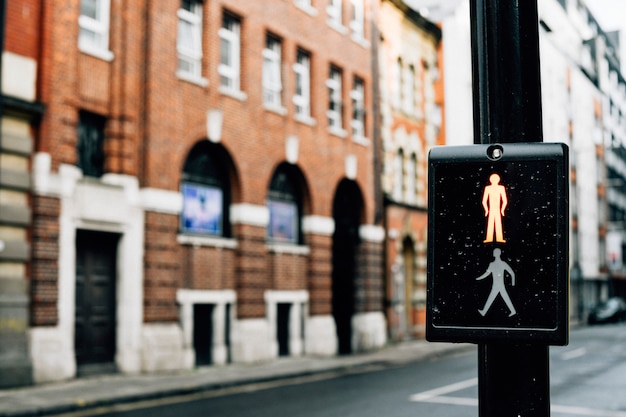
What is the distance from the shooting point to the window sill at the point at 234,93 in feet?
71.4

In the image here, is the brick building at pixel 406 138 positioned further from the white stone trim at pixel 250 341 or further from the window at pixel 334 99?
the white stone trim at pixel 250 341

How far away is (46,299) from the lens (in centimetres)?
1627

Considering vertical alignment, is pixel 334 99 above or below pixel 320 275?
above

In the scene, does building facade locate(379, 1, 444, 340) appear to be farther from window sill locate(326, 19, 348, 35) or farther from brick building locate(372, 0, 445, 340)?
window sill locate(326, 19, 348, 35)

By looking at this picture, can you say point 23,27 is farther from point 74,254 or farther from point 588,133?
point 588,133

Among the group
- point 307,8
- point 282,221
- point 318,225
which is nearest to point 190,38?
point 307,8

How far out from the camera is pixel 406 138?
33375 millimetres

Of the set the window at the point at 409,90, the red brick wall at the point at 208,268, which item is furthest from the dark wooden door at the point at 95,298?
the window at the point at 409,90

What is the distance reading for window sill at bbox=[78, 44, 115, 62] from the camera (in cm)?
1788

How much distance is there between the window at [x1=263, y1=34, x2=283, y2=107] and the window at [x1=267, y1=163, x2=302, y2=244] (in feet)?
6.59

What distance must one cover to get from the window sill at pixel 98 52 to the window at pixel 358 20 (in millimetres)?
11117

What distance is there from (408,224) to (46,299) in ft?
62.6

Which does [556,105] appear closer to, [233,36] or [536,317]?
[233,36]

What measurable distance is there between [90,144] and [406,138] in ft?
56.7
